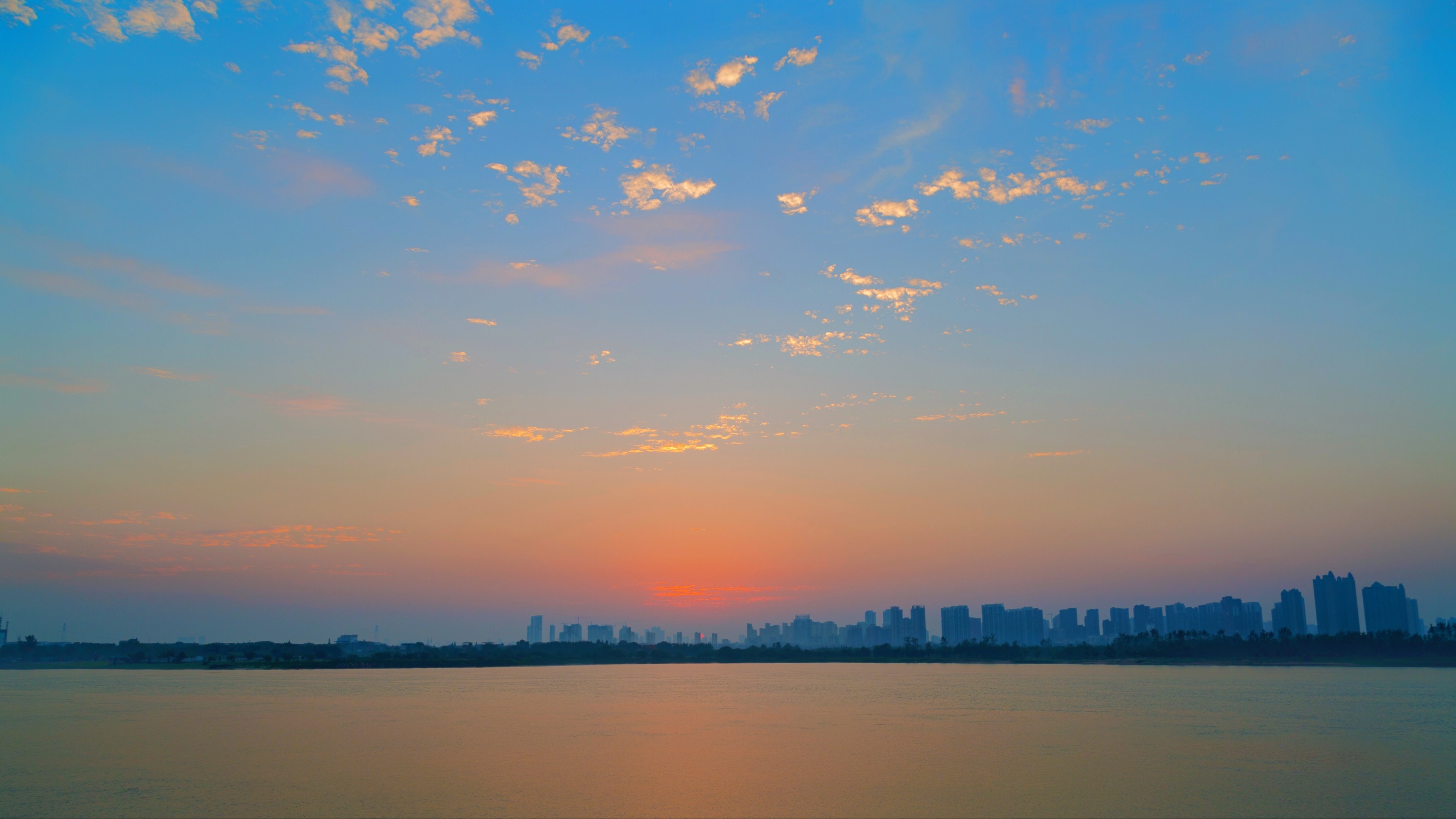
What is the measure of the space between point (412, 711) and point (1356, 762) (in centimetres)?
5242

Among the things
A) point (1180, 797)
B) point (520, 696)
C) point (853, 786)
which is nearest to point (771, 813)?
point (853, 786)

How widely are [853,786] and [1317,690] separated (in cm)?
7012

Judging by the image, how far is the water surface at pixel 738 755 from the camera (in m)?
25.1

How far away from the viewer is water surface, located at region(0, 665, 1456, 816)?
2514 cm

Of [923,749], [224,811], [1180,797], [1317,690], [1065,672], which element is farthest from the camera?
[1065,672]

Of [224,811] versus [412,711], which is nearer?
[224,811]

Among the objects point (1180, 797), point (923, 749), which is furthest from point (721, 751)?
point (1180, 797)

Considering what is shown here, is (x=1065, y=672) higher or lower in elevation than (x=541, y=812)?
lower

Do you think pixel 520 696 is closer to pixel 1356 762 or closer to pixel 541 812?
pixel 541 812

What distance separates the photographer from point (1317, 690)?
77.2 m

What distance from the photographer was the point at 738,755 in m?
35.7

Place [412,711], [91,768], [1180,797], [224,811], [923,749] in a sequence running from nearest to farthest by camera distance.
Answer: [224,811] < [1180,797] < [91,768] < [923,749] < [412,711]

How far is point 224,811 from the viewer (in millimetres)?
23875

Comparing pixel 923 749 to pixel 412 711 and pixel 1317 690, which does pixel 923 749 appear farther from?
pixel 1317 690
